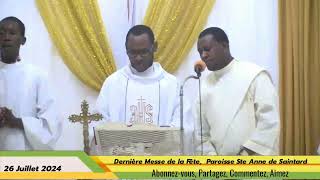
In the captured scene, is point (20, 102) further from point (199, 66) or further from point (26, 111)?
point (199, 66)

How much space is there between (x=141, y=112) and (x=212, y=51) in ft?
1.67

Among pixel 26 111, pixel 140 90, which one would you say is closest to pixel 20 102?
pixel 26 111

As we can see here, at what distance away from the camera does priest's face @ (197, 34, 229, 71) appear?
226cm

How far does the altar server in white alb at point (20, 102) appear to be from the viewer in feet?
7.43

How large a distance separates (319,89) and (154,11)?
99 centimetres

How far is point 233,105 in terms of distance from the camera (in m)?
2.25

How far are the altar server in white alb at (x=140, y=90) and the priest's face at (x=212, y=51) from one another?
209mm

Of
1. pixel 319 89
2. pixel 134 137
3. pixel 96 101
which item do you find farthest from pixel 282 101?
pixel 96 101

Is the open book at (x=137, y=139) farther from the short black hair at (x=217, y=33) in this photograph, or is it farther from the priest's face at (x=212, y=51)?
the short black hair at (x=217, y=33)

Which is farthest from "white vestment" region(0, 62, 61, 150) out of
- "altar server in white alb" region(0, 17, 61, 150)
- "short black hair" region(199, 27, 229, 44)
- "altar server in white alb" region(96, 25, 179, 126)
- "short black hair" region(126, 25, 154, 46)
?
"short black hair" region(199, 27, 229, 44)

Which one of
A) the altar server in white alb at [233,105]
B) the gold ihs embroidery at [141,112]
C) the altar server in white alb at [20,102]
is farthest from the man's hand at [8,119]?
the altar server in white alb at [233,105]

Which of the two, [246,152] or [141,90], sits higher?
[141,90]

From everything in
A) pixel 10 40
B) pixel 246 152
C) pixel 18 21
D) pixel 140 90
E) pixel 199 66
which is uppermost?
pixel 18 21

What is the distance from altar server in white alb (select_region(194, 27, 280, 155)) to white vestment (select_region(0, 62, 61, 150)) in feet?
2.63
